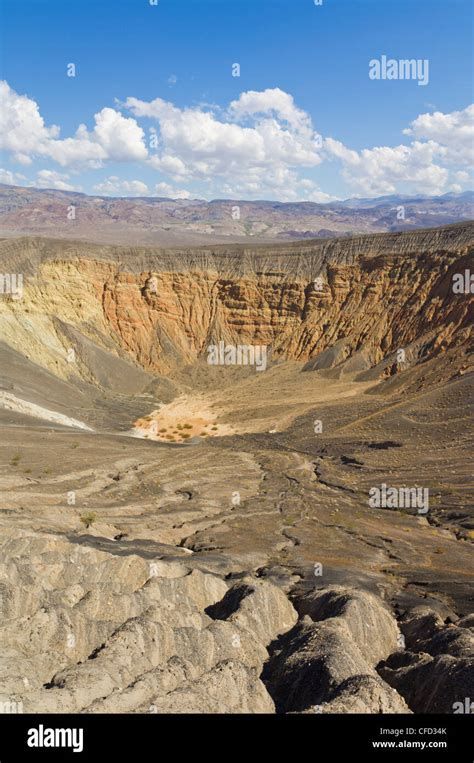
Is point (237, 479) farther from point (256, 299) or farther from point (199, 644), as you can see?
point (256, 299)

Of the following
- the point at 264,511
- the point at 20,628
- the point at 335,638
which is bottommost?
the point at 264,511

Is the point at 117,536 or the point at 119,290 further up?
the point at 119,290

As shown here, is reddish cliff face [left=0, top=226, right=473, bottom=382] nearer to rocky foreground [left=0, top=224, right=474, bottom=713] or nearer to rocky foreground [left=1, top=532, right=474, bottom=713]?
rocky foreground [left=0, top=224, right=474, bottom=713]

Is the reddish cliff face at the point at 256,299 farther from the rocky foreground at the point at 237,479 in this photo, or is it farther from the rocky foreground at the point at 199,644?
the rocky foreground at the point at 199,644

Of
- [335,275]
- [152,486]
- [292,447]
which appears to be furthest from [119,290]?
[152,486]

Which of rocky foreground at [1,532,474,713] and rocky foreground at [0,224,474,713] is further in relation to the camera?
rocky foreground at [0,224,474,713]

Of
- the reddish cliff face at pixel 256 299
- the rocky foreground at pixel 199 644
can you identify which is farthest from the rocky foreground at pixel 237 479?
the reddish cliff face at pixel 256 299

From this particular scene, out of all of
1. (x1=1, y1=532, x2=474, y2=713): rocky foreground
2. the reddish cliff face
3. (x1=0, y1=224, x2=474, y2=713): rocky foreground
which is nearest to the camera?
(x1=1, y1=532, x2=474, y2=713): rocky foreground

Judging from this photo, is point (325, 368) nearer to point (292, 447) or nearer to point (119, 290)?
point (292, 447)

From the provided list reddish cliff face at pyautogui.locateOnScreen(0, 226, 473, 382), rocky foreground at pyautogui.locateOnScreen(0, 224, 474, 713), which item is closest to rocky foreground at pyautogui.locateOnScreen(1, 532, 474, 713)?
rocky foreground at pyautogui.locateOnScreen(0, 224, 474, 713)
